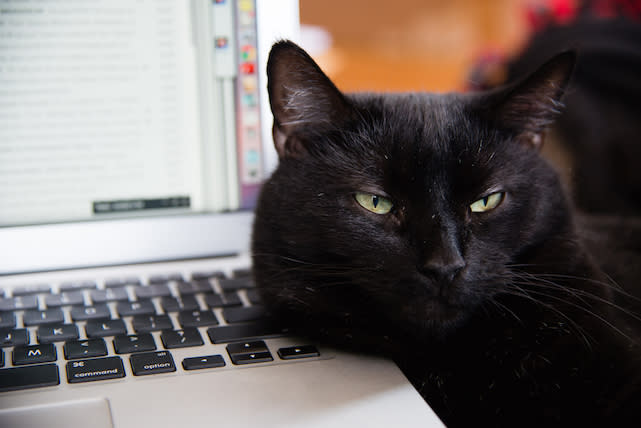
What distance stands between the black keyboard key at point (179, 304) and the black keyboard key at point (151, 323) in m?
0.03

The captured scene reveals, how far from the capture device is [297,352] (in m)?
0.54

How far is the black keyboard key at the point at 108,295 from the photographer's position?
648 millimetres

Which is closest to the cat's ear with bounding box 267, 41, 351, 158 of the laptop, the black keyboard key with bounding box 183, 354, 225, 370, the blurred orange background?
the laptop

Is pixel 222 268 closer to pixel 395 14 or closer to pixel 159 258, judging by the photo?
pixel 159 258

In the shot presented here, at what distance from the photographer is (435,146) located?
0.58 metres

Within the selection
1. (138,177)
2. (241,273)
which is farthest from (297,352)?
(138,177)

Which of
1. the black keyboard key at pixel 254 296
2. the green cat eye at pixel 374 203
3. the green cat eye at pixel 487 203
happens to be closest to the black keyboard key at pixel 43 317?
the black keyboard key at pixel 254 296

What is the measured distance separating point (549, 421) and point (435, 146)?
282mm

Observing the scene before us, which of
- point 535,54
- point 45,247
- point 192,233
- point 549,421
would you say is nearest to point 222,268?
point 192,233

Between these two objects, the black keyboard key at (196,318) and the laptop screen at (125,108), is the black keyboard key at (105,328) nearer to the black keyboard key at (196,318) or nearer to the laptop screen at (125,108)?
the black keyboard key at (196,318)

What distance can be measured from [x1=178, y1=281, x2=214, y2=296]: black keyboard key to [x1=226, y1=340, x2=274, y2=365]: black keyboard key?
16 centimetres

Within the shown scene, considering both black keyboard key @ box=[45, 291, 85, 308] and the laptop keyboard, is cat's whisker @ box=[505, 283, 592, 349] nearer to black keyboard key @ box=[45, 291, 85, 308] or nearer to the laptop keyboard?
the laptop keyboard

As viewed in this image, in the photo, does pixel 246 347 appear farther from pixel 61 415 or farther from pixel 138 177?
pixel 138 177

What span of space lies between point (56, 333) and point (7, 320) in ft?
0.25
